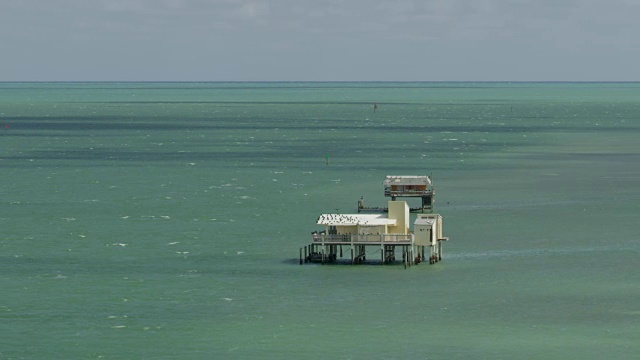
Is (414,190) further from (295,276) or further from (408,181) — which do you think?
(295,276)

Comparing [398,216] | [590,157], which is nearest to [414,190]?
[398,216]

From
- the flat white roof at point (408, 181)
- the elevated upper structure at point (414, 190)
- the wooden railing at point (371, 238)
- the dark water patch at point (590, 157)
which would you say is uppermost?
the flat white roof at point (408, 181)

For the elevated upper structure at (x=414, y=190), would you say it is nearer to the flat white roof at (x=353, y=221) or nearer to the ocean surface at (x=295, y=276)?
the ocean surface at (x=295, y=276)

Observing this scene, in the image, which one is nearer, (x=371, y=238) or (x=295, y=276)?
(x=295, y=276)

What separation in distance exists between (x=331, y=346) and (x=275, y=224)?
154 ft

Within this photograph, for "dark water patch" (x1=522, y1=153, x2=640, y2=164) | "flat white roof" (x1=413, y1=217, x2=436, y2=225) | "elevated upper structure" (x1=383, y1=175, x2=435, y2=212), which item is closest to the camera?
"flat white roof" (x1=413, y1=217, x2=436, y2=225)

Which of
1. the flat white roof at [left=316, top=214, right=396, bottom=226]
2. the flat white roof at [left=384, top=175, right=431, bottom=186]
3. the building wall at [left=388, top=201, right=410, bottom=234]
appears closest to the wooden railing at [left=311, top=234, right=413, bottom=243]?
the flat white roof at [left=316, top=214, right=396, bottom=226]

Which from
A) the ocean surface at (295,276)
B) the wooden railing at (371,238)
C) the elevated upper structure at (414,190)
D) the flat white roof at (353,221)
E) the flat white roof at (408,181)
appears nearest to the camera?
the ocean surface at (295,276)

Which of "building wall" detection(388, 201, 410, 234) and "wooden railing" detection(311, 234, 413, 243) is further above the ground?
"building wall" detection(388, 201, 410, 234)

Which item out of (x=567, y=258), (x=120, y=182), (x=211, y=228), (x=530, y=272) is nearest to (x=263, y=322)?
(x=530, y=272)

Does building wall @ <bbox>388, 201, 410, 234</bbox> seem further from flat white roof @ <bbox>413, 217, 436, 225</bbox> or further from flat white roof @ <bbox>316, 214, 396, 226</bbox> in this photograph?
flat white roof @ <bbox>413, 217, 436, 225</bbox>

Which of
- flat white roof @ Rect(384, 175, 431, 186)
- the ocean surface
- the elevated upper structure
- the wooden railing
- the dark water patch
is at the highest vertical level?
flat white roof @ Rect(384, 175, 431, 186)

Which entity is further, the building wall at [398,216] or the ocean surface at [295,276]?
the building wall at [398,216]

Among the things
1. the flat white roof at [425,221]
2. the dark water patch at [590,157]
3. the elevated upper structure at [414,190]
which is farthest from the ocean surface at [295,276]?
the dark water patch at [590,157]
